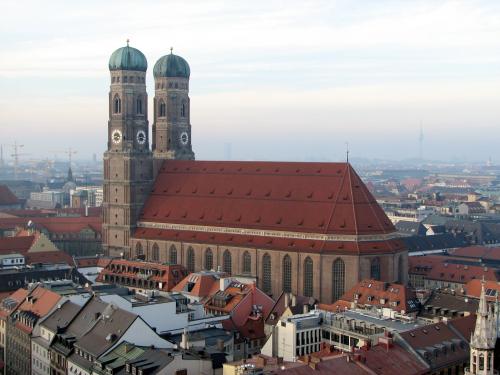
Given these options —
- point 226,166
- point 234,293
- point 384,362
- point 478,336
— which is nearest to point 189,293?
point 234,293

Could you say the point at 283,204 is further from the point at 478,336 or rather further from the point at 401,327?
the point at 478,336

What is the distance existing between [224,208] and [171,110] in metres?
30.4

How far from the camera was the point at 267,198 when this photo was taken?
138m

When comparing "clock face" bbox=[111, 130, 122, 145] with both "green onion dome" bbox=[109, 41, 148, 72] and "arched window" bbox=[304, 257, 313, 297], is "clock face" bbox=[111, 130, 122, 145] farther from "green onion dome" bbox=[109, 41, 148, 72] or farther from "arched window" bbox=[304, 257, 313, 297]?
"arched window" bbox=[304, 257, 313, 297]

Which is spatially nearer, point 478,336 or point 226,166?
point 478,336

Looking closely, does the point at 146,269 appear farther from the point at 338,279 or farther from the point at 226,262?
Result: the point at 338,279

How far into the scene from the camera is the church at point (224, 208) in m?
127

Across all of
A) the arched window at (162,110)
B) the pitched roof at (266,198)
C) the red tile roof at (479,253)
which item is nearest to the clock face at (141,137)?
the pitched roof at (266,198)

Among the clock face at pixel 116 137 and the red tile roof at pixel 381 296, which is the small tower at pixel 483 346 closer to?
the red tile roof at pixel 381 296

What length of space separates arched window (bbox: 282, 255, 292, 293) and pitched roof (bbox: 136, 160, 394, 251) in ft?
16.2

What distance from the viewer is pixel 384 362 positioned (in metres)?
75.1

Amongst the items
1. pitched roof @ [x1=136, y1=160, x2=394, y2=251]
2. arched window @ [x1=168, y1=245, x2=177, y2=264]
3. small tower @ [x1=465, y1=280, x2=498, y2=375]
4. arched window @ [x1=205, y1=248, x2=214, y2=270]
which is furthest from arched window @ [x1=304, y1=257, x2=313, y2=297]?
small tower @ [x1=465, y1=280, x2=498, y2=375]

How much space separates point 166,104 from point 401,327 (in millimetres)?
88189

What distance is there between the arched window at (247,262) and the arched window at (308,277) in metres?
10.9
